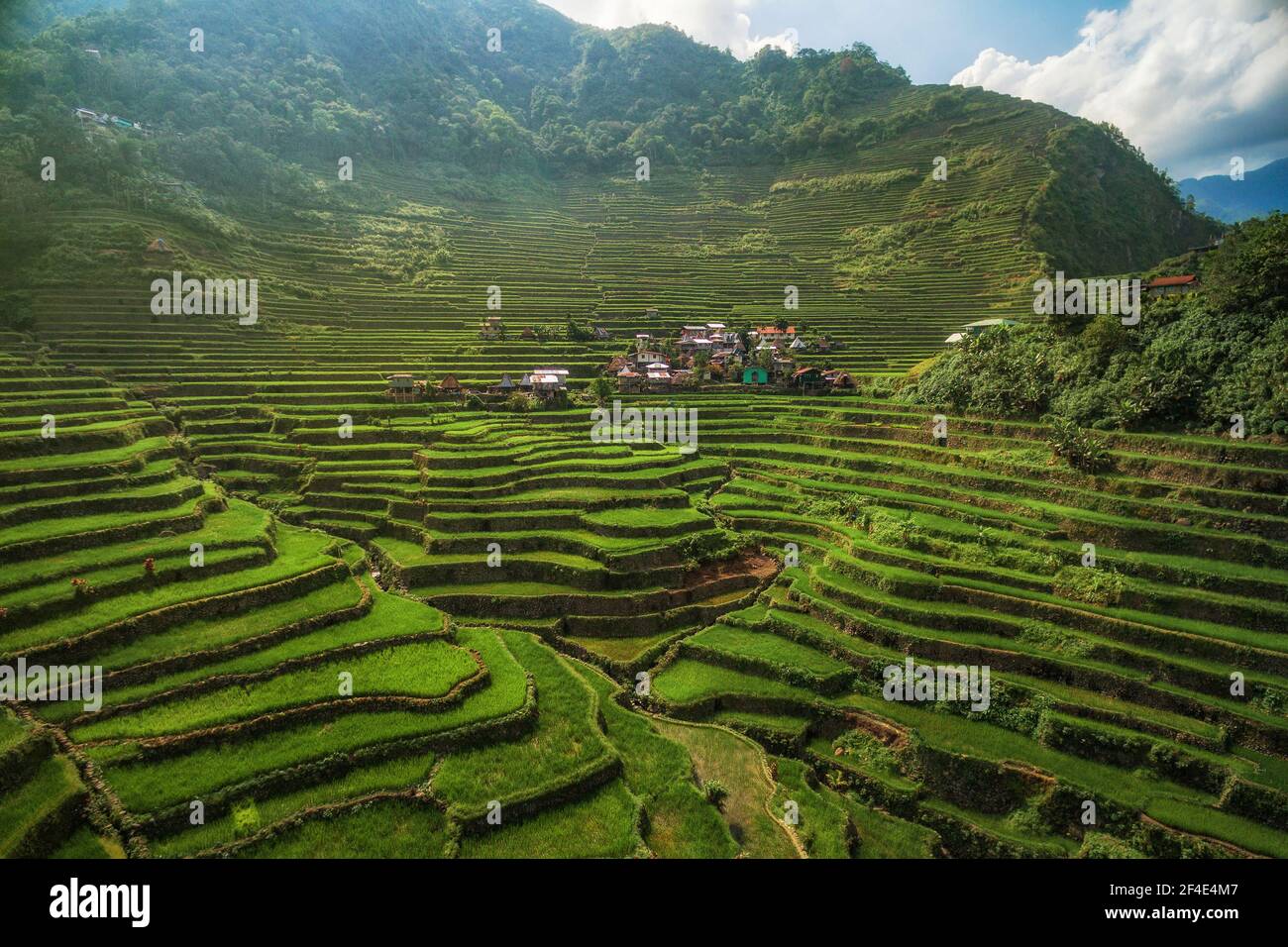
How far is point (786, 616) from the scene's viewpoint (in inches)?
806

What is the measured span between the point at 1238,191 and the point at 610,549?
392 ft

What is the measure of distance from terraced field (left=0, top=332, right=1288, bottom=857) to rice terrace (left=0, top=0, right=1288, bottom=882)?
0.10m

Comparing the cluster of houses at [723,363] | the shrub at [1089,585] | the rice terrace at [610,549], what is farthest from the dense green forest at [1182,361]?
the cluster of houses at [723,363]

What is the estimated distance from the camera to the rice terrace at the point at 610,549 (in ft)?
44.0

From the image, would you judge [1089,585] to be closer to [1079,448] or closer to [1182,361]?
[1079,448]

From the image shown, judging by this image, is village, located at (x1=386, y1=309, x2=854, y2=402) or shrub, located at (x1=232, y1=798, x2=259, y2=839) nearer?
shrub, located at (x1=232, y1=798, x2=259, y2=839)

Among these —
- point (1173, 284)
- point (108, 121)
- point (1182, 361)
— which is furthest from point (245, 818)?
point (108, 121)

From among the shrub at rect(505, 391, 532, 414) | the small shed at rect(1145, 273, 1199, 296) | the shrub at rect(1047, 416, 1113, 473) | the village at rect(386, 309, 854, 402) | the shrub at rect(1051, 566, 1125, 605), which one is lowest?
the shrub at rect(1051, 566, 1125, 605)

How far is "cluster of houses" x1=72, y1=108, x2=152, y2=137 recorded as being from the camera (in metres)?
55.9

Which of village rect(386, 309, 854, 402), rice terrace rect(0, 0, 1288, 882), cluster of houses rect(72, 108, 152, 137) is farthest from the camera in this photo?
cluster of houses rect(72, 108, 152, 137)

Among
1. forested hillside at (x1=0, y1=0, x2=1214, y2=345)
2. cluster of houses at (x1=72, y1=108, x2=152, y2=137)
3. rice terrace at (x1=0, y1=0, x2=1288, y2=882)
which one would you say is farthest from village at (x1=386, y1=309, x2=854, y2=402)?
cluster of houses at (x1=72, y1=108, x2=152, y2=137)

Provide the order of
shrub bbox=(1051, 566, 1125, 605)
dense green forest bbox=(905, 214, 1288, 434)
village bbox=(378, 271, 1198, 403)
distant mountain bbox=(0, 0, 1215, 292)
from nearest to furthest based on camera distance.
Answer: shrub bbox=(1051, 566, 1125, 605) < dense green forest bbox=(905, 214, 1288, 434) < village bbox=(378, 271, 1198, 403) < distant mountain bbox=(0, 0, 1215, 292)

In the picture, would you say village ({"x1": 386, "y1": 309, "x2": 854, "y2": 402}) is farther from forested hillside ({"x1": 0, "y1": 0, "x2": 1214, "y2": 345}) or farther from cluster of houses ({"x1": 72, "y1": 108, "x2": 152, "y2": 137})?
cluster of houses ({"x1": 72, "y1": 108, "x2": 152, "y2": 137})

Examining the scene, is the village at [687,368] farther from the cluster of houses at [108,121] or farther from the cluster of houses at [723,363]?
the cluster of houses at [108,121]
